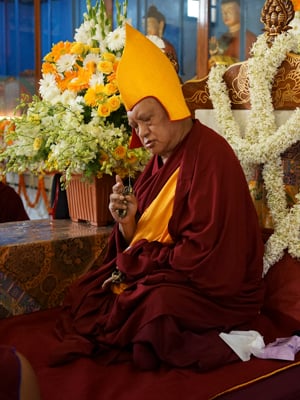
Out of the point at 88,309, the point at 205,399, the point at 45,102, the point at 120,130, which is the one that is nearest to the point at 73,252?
the point at 88,309

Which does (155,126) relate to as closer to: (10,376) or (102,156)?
(102,156)

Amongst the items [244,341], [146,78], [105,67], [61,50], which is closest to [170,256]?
[244,341]

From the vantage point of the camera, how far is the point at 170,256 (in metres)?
1.70

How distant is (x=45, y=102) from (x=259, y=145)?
0.88 meters

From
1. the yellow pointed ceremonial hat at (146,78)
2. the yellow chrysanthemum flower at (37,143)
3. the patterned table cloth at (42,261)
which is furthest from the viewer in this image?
the yellow chrysanthemum flower at (37,143)

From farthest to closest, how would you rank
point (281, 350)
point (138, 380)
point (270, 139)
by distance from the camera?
point (270, 139)
point (281, 350)
point (138, 380)

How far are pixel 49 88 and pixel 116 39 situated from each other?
0.34 meters

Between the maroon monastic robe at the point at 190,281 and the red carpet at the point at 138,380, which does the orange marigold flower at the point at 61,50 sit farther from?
the red carpet at the point at 138,380

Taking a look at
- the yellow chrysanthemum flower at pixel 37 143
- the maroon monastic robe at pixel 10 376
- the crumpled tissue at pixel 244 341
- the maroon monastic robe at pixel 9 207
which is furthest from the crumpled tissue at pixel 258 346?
the maroon monastic robe at pixel 9 207

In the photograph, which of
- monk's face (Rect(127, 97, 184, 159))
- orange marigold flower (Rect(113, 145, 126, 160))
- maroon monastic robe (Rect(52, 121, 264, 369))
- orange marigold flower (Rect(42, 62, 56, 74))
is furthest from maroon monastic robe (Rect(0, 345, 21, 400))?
orange marigold flower (Rect(42, 62, 56, 74))

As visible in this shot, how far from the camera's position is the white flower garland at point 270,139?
1982mm

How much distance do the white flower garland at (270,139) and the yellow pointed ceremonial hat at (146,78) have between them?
14.2 inches

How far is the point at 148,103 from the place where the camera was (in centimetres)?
178

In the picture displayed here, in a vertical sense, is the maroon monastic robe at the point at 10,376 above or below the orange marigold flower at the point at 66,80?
below
